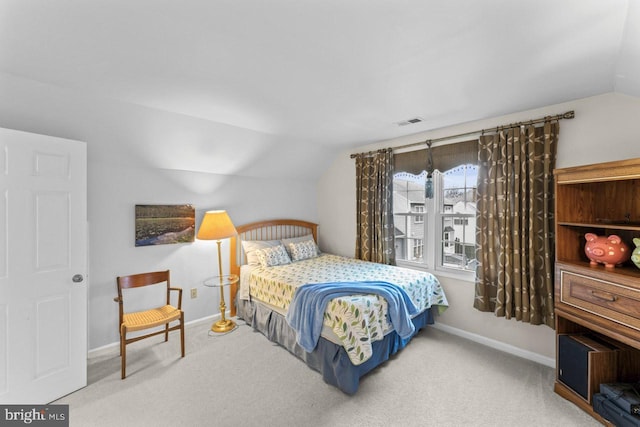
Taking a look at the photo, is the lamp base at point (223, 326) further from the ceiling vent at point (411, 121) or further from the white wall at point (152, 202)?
the ceiling vent at point (411, 121)

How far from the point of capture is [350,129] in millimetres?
3291

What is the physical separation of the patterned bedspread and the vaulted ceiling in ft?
5.86

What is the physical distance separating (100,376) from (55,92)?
2393 millimetres

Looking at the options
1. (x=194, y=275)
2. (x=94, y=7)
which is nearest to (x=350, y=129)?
(x=94, y=7)

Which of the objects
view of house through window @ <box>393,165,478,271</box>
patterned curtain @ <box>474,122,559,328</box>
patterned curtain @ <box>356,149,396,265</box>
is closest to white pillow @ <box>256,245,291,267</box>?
patterned curtain @ <box>356,149,396,265</box>

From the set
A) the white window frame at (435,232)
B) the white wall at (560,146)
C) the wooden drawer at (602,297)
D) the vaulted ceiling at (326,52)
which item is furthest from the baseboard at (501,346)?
the vaulted ceiling at (326,52)

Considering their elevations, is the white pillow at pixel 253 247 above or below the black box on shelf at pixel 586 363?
above

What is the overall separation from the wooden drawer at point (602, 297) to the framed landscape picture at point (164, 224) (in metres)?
3.81

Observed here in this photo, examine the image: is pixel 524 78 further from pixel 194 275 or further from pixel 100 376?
pixel 100 376

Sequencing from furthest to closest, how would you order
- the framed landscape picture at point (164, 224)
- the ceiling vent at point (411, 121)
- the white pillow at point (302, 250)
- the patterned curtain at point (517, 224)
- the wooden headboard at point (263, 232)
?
the white pillow at point (302, 250) < the wooden headboard at point (263, 232) < the framed landscape picture at point (164, 224) < the ceiling vent at point (411, 121) < the patterned curtain at point (517, 224)

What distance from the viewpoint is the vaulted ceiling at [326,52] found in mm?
1306

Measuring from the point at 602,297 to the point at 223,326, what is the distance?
3.52m

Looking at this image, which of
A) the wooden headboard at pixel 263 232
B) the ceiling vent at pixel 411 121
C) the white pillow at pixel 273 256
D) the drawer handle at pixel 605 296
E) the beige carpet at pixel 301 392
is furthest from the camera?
the wooden headboard at pixel 263 232

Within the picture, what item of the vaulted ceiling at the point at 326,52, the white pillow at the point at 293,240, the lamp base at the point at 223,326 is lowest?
the lamp base at the point at 223,326
